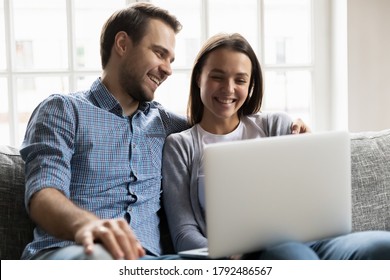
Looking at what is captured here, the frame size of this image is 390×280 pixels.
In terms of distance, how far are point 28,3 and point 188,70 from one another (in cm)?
72

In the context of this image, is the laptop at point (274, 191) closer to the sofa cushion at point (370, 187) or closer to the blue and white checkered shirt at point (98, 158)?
the blue and white checkered shirt at point (98, 158)

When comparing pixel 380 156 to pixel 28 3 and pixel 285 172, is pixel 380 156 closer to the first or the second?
pixel 285 172

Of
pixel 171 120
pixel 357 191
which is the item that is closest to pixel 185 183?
pixel 171 120

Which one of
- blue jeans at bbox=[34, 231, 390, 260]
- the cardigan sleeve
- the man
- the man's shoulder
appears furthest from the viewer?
the man's shoulder

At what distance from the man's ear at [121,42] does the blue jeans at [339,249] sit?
0.81m

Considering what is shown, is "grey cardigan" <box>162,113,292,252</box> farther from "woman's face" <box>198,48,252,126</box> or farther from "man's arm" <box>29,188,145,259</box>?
"man's arm" <box>29,188,145,259</box>

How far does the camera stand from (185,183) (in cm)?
230

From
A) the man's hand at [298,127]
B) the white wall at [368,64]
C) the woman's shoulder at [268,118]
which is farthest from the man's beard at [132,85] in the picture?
the white wall at [368,64]

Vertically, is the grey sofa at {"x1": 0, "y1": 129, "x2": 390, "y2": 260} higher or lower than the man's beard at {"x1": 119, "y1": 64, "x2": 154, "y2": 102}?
lower

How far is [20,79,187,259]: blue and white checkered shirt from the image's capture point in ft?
6.82

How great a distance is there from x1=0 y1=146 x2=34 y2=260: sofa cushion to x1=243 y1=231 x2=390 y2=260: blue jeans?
28.1 inches

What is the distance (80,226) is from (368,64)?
1.73 meters

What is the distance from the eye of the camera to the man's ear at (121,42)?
236 cm

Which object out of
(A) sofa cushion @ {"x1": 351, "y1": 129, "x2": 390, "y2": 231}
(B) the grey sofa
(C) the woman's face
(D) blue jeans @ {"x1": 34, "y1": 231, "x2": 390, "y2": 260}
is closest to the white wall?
(B) the grey sofa
